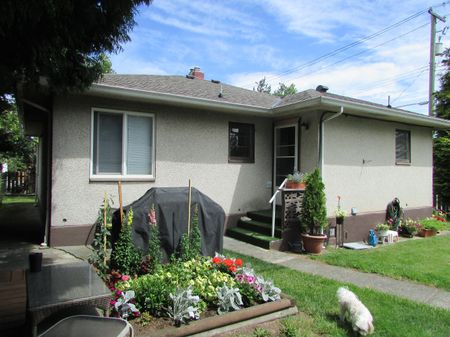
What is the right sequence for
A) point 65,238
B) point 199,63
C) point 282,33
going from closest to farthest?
point 65,238, point 282,33, point 199,63

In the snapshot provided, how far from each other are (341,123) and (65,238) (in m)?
7.03

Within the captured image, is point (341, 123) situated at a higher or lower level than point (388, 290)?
higher

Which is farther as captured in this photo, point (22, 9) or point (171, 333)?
point (171, 333)

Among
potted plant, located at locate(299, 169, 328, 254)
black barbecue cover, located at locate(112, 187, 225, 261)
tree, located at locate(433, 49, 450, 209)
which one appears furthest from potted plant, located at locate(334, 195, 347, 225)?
tree, located at locate(433, 49, 450, 209)

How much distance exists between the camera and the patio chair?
6.95ft

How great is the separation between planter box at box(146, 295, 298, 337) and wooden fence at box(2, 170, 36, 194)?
20.0 metres

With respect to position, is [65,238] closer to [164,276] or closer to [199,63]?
[164,276]

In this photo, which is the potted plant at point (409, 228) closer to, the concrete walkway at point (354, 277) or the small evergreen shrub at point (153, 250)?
the concrete walkway at point (354, 277)

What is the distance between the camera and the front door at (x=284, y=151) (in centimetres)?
894

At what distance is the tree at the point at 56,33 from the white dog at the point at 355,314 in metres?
3.89

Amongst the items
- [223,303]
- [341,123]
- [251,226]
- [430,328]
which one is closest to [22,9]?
[223,303]

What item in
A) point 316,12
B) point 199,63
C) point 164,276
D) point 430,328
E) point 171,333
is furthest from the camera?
point 199,63

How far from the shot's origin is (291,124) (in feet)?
28.8

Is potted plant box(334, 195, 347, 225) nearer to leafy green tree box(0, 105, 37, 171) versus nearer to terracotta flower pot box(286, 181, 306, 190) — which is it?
terracotta flower pot box(286, 181, 306, 190)
